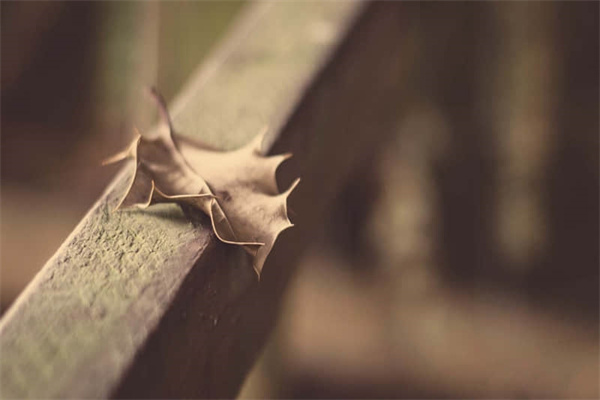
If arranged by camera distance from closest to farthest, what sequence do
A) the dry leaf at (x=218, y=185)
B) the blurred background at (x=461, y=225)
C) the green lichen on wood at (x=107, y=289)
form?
the green lichen on wood at (x=107, y=289) < the dry leaf at (x=218, y=185) < the blurred background at (x=461, y=225)

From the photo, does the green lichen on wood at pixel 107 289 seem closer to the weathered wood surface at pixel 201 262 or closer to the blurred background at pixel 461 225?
the weathered wood surface at pixel 201 262

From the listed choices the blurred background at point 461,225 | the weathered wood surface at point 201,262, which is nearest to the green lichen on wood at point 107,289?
the weathered wood surface at point 201,262

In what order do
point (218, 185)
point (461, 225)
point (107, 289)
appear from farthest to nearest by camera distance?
point (461, 225)
point (218, 185)
point (107, 289)

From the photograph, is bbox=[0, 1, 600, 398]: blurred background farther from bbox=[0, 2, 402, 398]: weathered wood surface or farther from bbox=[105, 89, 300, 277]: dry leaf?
bbox=[105, 89, 300, 277]: dry leaf

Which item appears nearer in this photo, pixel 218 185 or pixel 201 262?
pixel 201 262

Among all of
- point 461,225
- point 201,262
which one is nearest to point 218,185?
point 201,262

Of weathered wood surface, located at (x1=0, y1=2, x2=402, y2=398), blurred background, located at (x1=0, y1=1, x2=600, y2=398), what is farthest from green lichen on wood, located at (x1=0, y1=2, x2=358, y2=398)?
blurred background, located at (x1=0, y1=1, x2=600, y2=398)

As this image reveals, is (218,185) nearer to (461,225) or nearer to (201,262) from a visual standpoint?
(201,262)

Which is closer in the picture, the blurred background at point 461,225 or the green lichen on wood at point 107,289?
the green lichen on wood at point 107,289
